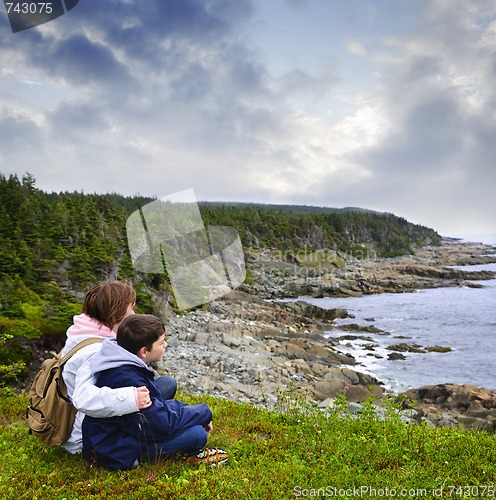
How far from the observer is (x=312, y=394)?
1716 cm

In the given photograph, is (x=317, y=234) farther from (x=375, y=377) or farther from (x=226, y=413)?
(x=226, y=413)

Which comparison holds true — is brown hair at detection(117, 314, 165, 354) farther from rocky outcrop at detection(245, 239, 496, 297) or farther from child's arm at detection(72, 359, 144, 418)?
rocky outcrop at detection(245, 239, 496, 297)

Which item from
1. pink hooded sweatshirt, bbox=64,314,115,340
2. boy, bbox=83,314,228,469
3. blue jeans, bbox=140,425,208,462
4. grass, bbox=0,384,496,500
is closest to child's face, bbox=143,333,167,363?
boy, bbox=83,314,228,469

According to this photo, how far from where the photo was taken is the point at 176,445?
457cm

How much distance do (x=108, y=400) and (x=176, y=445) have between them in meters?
1.10

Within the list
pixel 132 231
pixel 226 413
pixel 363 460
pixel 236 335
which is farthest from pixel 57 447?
pixel 236 335

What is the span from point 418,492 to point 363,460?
82 centimetres

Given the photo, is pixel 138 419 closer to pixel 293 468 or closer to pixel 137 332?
pixel 137 332

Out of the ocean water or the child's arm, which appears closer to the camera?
the child's arm

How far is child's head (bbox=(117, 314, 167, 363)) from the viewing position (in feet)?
13.5

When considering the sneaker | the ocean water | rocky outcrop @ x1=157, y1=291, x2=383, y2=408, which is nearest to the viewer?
the sneaker

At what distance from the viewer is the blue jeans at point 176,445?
14.9ft

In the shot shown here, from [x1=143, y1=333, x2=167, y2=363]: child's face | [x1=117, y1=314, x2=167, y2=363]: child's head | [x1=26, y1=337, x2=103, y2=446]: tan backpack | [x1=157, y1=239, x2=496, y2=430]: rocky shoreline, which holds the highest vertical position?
[x1=117, y1=314, x2=167, y2=363]: child's head

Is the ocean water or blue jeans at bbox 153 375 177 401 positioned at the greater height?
blue jeans at bbox 153 375 177 401
